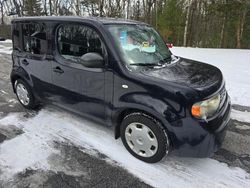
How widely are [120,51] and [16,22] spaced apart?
246 centimetres

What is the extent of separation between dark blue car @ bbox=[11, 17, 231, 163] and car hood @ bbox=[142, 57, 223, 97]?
0.01 m

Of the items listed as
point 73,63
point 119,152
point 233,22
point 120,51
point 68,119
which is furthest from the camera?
point 233,22

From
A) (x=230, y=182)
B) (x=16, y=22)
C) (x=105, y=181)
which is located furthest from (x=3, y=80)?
(x=230, y=182)

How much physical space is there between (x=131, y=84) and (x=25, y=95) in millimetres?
2664

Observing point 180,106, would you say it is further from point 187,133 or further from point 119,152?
point 119,152

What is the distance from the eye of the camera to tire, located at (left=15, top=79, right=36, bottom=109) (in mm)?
4492

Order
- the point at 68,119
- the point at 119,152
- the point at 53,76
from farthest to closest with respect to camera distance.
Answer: the point at 68,119, the point at 53,76, the point at 119,152

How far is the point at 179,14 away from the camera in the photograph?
89.7 feet

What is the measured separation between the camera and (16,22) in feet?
14.2

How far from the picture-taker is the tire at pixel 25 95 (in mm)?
4492

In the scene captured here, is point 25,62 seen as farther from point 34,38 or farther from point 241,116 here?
point 241,116

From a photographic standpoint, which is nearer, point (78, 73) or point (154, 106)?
point (154, 106)

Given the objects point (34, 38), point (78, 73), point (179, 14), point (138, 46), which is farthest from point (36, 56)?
point (179, 14)

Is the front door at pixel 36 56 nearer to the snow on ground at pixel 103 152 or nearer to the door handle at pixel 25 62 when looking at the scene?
the door handle at pixel 25 62
